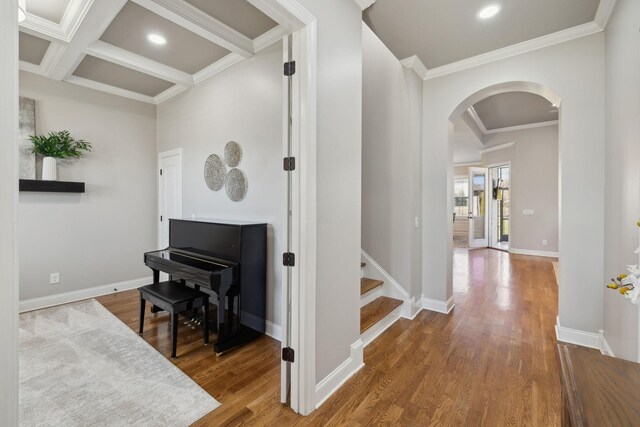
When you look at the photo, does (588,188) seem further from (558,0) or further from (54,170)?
(54,170)

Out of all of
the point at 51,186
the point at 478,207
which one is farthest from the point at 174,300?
the point at 478,207

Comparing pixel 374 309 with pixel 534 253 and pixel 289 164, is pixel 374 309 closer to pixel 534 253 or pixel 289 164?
pixel 289 164

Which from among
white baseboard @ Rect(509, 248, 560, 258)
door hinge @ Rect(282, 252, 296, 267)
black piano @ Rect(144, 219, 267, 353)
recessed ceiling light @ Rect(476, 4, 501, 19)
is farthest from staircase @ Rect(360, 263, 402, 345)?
white baseboard @ Rect(509, 248, 560, 258)

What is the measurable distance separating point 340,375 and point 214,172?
103 inches

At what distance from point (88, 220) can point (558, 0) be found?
18.3ft

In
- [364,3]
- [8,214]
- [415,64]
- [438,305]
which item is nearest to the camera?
[8,214]

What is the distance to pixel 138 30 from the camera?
8.79ft

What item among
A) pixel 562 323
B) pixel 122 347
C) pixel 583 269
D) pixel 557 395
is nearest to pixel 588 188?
pixel 583 269

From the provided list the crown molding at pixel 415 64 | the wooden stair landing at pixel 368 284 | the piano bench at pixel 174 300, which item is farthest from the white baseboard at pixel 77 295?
the crown molding at pixel 415 64

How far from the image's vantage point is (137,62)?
3176 mm

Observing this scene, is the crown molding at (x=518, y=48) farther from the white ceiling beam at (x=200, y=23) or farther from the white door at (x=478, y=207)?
the white door at (x=478, y=207)

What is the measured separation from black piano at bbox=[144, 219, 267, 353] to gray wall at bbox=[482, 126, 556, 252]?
6.86 m

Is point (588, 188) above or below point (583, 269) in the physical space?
above

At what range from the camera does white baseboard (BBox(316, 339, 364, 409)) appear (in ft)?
5.82
